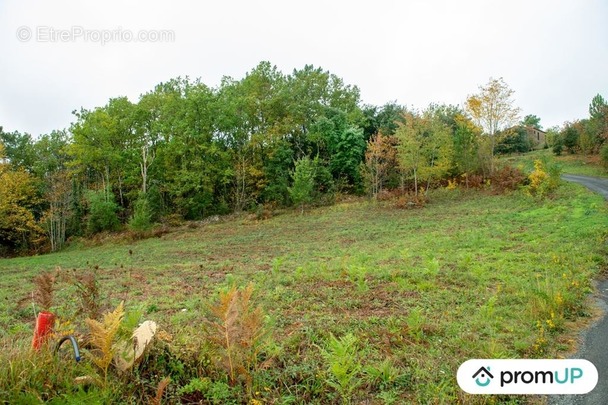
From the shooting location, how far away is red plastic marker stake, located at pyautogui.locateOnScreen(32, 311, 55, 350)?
3152 millimetres

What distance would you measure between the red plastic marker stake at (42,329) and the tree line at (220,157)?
23.6 m

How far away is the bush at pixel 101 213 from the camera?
28062 millimetres

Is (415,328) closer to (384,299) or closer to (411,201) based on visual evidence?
(384,299)

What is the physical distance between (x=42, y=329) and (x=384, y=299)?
5226 millimetres

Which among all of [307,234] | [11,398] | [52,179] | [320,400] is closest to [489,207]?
[307,234]

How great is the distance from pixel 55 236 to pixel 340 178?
2408cm

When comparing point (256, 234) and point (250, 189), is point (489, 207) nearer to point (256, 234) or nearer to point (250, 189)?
point (256, 234)

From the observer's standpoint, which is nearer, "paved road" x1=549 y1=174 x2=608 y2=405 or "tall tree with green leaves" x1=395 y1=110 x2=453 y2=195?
"paved road" x1=549 y1=174 x2=608 y2=405

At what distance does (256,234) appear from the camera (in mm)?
20781

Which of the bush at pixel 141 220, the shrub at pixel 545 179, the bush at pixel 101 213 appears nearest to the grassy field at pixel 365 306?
the shrub at pixel 545 179

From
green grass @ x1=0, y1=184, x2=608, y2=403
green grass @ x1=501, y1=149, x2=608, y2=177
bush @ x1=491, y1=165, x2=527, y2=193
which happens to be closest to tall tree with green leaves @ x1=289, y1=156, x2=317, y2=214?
green grass @ x1=0, y1=184, x2=608, y2=403

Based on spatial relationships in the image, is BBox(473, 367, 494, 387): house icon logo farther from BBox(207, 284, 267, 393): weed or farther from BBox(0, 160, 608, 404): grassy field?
BBox(207, 284, 267, 393): weed

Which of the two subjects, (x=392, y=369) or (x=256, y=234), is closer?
(x=392, y=369)

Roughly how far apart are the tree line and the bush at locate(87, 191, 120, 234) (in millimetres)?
88
